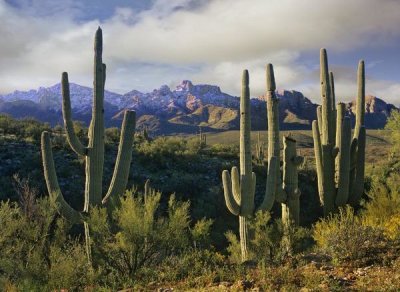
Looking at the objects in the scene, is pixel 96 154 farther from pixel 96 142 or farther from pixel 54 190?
pixel 54 190

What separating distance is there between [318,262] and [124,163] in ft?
18.1

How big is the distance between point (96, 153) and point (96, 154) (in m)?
0.03

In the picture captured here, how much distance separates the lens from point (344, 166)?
1487 centimetres

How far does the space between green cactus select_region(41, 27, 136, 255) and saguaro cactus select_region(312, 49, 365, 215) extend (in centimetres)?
681

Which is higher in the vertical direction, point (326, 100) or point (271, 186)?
point (326, 100)

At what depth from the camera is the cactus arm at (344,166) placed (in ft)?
48.5

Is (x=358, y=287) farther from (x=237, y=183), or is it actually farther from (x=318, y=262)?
(x=237, y=183)

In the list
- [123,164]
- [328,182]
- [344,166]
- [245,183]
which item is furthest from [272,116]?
[123,164]

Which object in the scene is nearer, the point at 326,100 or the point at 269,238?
the point at 269,238

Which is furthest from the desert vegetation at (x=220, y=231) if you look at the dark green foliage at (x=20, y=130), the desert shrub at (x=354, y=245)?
the dark green foliage at (x=20, y=130)

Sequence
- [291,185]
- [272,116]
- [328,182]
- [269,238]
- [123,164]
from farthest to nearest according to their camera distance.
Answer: [328,182] → [272,116] → [291,185] → [269,238] → [123,164]

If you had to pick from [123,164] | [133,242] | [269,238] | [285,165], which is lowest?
[269,238]

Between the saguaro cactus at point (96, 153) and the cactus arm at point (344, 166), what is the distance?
7.28m

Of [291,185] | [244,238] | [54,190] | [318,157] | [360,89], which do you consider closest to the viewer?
[54,190]
